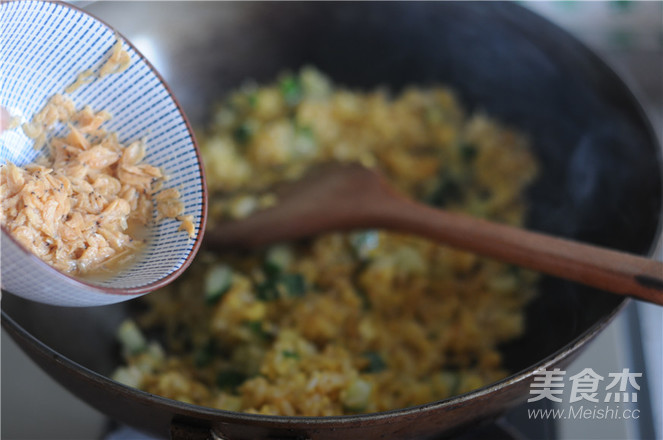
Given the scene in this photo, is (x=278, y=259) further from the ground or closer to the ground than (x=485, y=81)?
closer to the ground

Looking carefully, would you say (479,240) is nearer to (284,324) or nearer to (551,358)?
(551,358)

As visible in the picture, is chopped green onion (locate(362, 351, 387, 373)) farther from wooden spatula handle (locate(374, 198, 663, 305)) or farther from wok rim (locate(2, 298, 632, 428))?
wok rim (locate(2, 298, 632, 428))

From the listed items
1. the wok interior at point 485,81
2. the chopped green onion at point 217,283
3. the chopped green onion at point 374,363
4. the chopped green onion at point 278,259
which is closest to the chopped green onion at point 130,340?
the wok interior at point 485,81

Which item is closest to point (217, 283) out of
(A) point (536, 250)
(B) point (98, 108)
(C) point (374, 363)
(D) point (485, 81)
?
(C) point (374, 363)

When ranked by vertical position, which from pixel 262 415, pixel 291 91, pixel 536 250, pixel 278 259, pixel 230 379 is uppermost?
pixel 291 91

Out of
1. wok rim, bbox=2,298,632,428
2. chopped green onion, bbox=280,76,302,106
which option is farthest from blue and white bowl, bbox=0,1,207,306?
chopped green onion, bbox=280,76,302,106

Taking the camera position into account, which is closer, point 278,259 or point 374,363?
point 374,363

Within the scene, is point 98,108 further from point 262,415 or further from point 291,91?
point 291,91

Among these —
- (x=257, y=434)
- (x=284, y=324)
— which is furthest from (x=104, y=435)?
(x=257, y=434)
